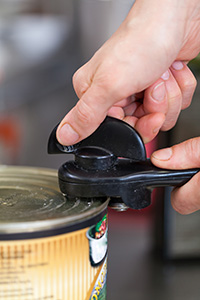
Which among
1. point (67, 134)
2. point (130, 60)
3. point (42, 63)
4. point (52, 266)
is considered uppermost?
point (130, 60)

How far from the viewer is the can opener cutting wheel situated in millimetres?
723

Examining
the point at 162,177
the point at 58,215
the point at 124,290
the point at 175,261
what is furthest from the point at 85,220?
the point at 175,261

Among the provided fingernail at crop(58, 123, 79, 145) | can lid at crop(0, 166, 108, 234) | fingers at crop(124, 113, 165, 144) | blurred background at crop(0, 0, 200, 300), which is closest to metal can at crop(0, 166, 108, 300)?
can lid at crop(0, 166, 108, 234)

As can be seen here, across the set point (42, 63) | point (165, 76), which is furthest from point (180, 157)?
point (42, 63)

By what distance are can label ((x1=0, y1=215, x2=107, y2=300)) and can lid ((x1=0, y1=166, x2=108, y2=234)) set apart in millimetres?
23

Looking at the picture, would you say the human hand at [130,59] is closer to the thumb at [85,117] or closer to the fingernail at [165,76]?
the thumb at [85,117]

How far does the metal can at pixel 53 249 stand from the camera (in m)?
0.62

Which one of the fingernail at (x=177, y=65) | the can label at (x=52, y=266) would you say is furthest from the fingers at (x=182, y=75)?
the can label at (x=52, y=266)

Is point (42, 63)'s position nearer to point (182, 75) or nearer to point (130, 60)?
point (182, 75)

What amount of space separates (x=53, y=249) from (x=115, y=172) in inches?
7.2

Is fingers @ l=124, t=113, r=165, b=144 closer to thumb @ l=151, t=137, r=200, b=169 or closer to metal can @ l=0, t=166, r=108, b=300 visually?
thumb @ l=151, t=137, r=200, b=169

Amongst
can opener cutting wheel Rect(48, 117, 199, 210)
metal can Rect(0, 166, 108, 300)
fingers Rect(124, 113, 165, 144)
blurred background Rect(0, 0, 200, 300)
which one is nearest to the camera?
metal can Rect(0, 166, 108, 300)

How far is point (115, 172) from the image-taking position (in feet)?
2.45

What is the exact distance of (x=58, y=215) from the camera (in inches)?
25.8
